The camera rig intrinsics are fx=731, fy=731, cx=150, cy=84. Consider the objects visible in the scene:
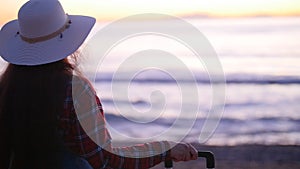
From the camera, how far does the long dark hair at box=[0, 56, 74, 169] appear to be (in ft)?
8.23

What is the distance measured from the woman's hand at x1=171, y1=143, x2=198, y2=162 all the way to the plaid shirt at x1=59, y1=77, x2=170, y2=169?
1.1 inches

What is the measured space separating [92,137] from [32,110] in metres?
0.23

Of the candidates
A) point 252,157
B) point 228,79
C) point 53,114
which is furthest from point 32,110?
point 228,79

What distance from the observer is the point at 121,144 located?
7930 millimetres

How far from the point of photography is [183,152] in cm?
257

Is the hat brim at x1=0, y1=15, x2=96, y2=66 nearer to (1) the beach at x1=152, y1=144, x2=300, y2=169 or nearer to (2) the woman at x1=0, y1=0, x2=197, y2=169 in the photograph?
(2) the woman at x1=0, y1=0, x2=197, y2=169

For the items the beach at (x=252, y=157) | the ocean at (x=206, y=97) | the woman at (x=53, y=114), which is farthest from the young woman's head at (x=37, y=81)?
the beach at (x=252, y=157)

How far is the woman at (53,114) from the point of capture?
2.49m

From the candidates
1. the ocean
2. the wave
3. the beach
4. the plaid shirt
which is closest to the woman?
the plaid shirt

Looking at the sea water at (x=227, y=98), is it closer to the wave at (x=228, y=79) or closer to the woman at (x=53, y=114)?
the wave at (x=228, y=79)

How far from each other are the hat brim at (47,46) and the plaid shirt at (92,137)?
165 mm

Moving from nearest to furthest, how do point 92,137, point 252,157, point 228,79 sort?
point 92,137
point 252,157
point 228,79

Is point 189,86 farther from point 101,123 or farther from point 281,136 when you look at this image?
point 101,123

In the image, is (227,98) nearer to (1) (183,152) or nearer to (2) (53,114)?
(1) (183,152)
